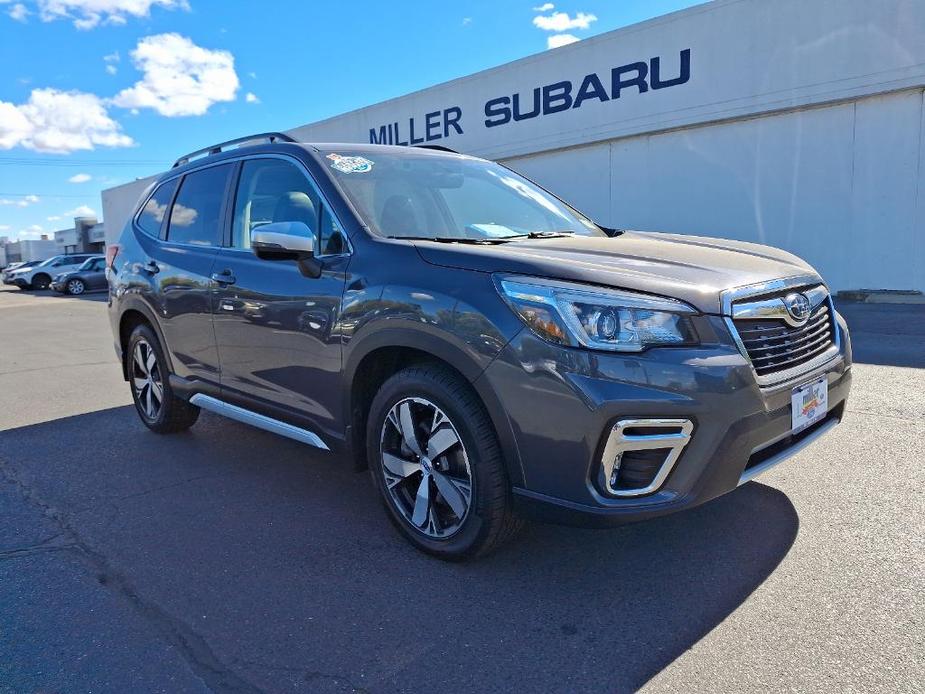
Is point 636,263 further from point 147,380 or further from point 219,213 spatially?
point 147,380

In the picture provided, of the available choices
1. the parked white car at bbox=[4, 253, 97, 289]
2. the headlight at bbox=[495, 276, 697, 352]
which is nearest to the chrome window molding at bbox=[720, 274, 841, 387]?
the headlight at bbox=[495, 276, 697, 352]

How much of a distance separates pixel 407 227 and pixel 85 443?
128 inches

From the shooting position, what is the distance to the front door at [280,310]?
3.25 meters

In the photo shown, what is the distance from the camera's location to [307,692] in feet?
7.06

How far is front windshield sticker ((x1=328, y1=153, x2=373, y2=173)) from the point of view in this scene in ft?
11.6

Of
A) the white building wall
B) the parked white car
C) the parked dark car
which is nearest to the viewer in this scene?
the white building wall

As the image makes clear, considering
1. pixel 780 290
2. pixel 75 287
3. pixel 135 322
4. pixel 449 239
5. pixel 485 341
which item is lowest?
pixel 75 287

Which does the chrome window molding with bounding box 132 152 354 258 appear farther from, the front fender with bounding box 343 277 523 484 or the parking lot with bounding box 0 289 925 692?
the parking lot with bounding box 0 289 925 692

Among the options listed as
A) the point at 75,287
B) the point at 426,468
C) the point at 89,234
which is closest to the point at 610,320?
the point at 426,468

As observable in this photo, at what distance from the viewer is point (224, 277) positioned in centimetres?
390

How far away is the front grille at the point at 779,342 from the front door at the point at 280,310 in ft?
5.76

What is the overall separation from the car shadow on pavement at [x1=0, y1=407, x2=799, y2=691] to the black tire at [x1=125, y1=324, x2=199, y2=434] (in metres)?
0.87

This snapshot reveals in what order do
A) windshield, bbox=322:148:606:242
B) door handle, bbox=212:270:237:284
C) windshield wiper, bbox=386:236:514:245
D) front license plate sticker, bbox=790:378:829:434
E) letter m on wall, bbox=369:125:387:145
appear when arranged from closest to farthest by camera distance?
front license plate sticker, bbox=790:378:829:434, windshield wiper, bbox=386:236:514:245, windshield, bbox=322:148:606:242, door handle, bbox=212:270:237:284, letter m on wall, bbox=369:125:387:145

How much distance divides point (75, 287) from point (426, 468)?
3082 cm
